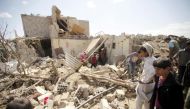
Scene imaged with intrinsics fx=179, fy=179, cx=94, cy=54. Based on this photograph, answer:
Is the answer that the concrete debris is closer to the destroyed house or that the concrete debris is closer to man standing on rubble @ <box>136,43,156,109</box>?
the destroyed house

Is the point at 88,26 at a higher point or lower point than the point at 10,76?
higher

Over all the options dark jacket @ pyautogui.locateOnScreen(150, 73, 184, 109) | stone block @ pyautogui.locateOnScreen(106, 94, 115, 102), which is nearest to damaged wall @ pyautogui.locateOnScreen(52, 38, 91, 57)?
stone block @ pyautogui.locateOnScreen(106, 94, 115, 102)

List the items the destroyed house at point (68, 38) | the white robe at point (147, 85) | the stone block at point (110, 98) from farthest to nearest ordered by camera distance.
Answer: the destroyed house at point (68, 38) → the stone block at point (110, 98) → the white robe at point (147, 85)

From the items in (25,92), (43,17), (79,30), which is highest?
(43,17)

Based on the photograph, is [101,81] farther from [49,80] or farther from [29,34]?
[29,34]

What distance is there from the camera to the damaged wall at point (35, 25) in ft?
80.0

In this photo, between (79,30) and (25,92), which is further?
(79,30)

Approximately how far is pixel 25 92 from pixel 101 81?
3.35 metres

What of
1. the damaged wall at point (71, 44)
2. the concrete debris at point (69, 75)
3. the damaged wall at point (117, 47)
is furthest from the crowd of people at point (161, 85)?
the damaged wall at point (71, 44)

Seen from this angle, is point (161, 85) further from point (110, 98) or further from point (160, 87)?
point (110, 98)

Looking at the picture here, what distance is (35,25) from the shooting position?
81.4ft

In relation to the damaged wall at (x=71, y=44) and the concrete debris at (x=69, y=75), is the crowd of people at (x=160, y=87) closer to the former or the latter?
the concrete debris at (x=69, y=75)

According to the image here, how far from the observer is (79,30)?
2516 cm

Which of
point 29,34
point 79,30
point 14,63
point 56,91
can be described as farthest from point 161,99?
point 29,34
